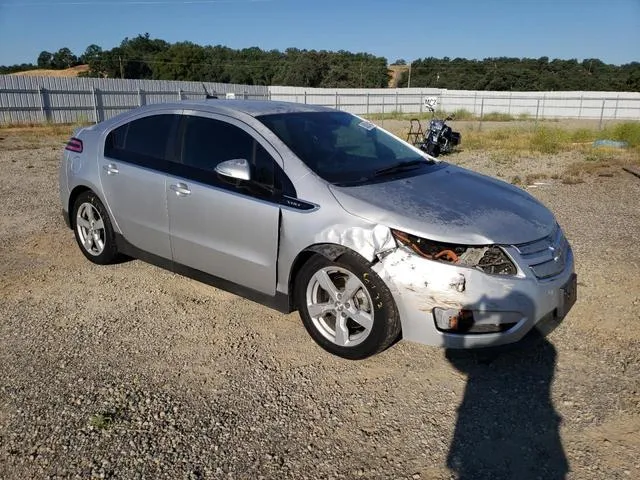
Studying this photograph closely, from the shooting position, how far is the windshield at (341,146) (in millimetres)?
3635

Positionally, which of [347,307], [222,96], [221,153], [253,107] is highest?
[222,96]

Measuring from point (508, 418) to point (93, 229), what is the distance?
3.95 m

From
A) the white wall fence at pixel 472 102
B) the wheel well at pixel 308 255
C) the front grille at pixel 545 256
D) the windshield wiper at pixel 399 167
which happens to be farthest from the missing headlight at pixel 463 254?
the white wall fence at pixel 472 102

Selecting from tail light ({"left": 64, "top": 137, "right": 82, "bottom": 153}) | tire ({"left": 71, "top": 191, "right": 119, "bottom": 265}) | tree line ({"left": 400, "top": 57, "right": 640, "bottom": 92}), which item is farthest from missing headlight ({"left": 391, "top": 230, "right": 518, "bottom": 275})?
tree line ({"left": 400, "top": 57, "right": 640, "bottom": 92})

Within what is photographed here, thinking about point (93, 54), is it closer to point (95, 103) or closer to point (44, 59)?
point (44, 59)

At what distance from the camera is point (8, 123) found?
79.0 feet

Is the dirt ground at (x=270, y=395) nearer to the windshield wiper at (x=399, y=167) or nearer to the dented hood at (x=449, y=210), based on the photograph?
the dented hood at (x=449, y=210)

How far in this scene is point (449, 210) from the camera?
3258 millimetres

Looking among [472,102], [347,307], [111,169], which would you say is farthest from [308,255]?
[472,102]

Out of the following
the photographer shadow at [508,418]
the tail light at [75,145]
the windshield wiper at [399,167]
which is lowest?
the photographer shadow at [508,418]

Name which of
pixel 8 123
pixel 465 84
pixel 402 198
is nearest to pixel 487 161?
pixel 402 198

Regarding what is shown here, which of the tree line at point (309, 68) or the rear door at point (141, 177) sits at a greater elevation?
the tree line at point (309, 68)

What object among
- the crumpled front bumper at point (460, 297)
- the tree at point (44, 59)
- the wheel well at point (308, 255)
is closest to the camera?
the crumpled front bumper at point (460, 297)

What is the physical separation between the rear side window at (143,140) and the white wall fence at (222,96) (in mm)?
10604
